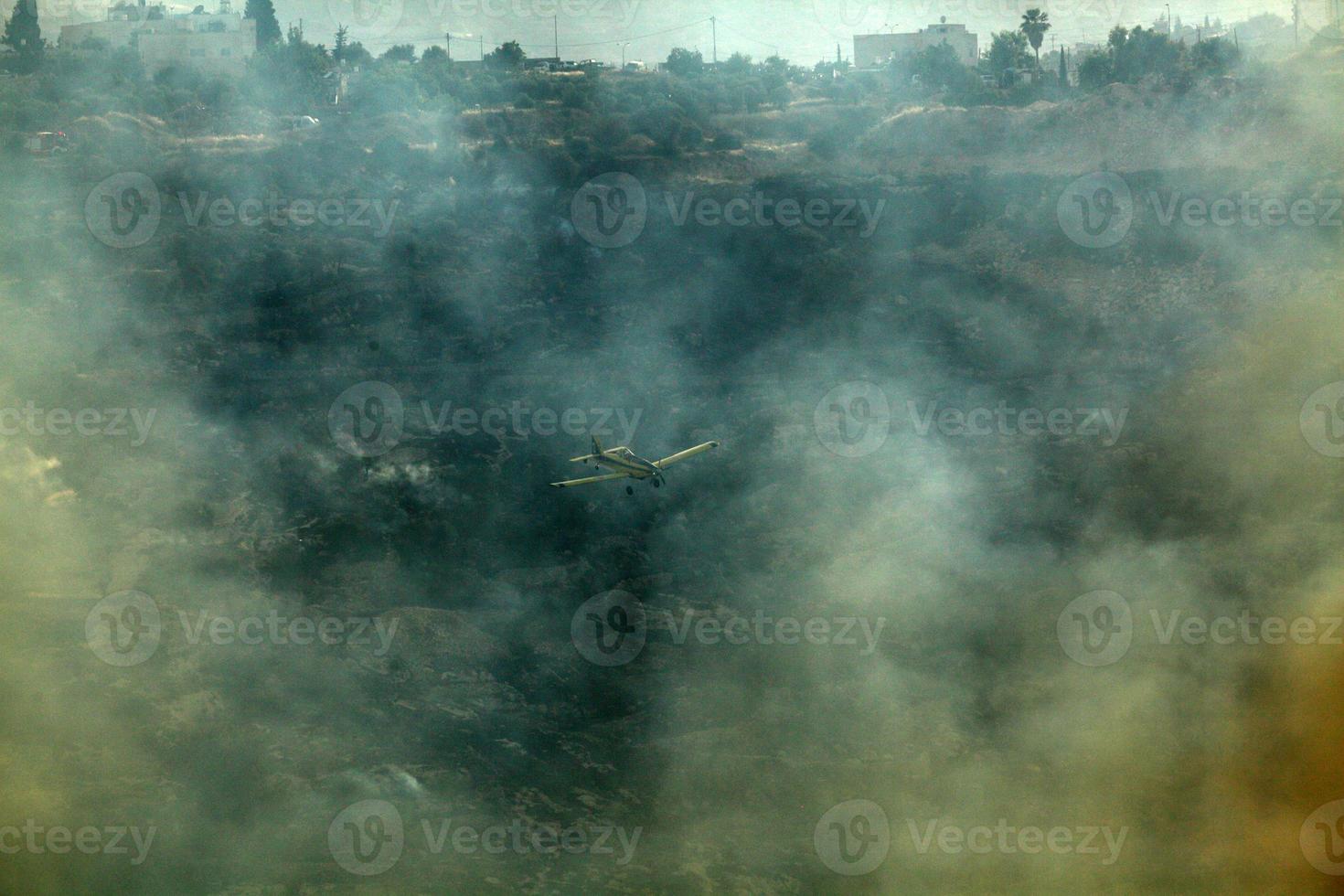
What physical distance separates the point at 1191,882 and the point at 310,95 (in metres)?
84.6

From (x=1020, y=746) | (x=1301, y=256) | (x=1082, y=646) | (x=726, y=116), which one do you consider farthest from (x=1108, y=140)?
(x=1020, y=746)

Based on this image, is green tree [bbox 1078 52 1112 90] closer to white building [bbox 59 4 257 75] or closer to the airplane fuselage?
the airplane fuselage

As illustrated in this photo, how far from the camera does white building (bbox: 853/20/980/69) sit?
133250 millimetres

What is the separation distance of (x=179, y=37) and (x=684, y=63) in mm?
50527

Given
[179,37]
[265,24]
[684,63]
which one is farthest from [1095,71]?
[179,37]

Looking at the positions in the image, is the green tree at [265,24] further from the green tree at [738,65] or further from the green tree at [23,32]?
the green tree at [738,65]

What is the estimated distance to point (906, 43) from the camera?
444 feet

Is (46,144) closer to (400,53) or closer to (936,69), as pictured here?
(400,53)

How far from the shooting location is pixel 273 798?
43.6 meters

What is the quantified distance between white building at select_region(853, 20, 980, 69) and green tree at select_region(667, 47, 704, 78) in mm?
30466

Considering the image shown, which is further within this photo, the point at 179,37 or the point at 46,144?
the point at 179,37

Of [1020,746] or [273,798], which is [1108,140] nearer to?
[1020,746]

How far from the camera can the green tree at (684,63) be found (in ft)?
344

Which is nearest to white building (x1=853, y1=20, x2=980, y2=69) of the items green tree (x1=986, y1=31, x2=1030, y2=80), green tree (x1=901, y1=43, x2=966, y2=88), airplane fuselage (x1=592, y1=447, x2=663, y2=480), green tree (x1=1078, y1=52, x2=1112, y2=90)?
green tree (x1=986, y1=31, x2=1030, y2=80)
